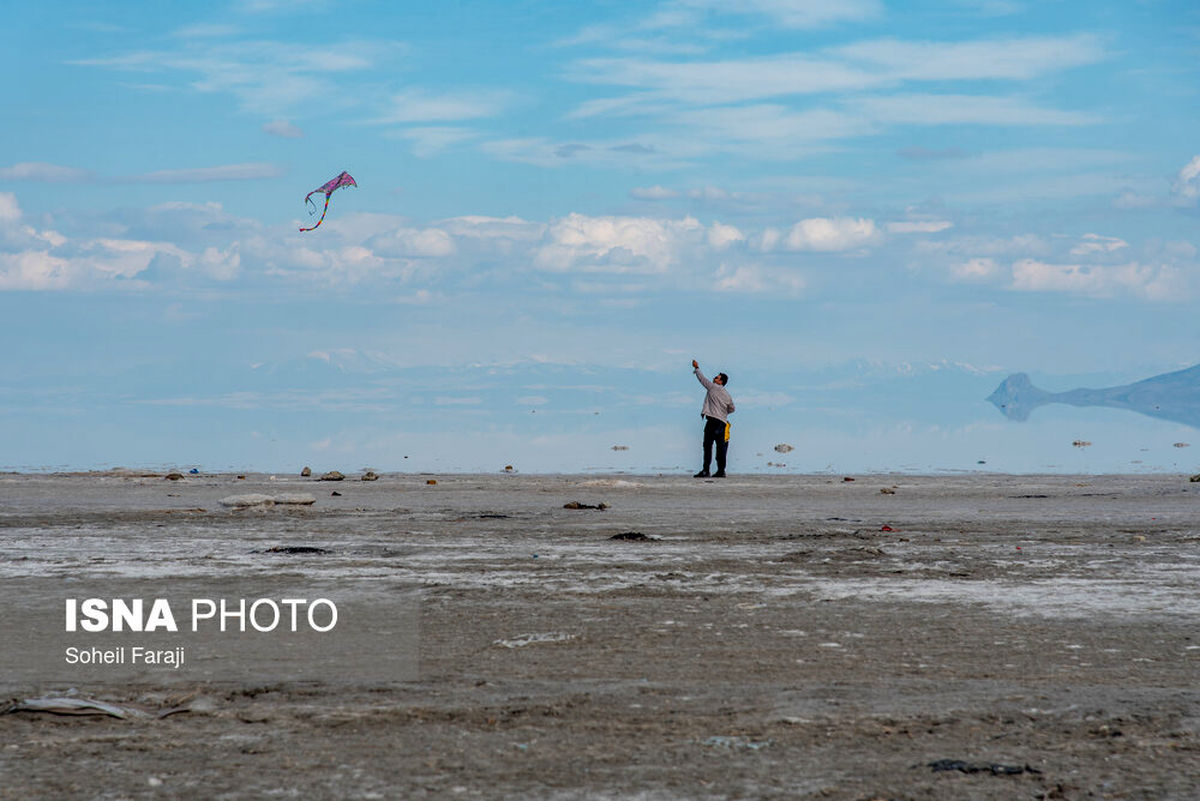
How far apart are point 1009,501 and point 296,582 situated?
11828mm

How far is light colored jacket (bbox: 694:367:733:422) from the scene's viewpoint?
25.6 meters

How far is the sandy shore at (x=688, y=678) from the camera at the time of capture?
427cm

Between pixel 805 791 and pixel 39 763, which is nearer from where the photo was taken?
pixel 805 791

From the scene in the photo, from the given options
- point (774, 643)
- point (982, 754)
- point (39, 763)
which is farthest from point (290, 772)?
point (774, 643)

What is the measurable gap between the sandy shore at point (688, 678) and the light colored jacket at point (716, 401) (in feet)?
40.5

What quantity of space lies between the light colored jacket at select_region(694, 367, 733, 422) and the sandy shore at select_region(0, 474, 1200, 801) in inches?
486

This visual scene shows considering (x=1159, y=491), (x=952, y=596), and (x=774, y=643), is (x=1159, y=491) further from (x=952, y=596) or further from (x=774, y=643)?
(x=774, y=643)

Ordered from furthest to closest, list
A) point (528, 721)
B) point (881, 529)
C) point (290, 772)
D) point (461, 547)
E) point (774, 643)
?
point (881, 529)
point (461, 547)
point (774, 643)
point (528, 721)
point (290, 772)

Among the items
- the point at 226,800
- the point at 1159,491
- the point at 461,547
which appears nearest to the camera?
the point at 226,800

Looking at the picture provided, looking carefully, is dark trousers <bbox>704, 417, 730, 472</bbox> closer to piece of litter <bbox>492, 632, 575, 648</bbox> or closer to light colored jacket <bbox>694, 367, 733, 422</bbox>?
light colored jacket <bbox>694, 367, 733, 422</bbox>

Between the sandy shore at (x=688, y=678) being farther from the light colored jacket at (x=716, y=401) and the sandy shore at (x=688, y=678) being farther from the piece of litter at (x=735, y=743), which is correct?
the light colored jacket at (x=716, y=401)

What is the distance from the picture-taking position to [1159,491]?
19.6 metres

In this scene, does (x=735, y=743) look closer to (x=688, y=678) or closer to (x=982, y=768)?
(x=982, y=768)

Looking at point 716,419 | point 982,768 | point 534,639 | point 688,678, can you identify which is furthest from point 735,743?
point 716,419
